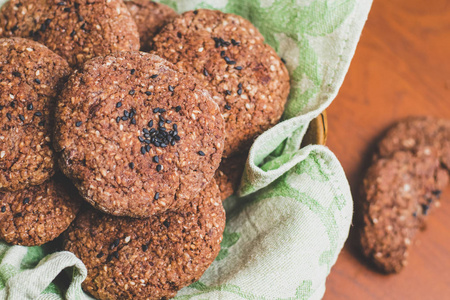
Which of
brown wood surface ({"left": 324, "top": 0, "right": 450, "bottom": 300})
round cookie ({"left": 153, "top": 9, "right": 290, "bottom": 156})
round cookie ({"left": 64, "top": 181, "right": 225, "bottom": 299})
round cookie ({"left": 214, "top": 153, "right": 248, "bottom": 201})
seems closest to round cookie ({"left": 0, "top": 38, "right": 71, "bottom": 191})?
round cookie ({"left": 64, "top": 181, "right": 225, "bottom": 299})

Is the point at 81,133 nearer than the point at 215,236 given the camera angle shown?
Yes

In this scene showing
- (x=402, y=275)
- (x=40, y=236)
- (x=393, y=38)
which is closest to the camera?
(x=40, y=236)

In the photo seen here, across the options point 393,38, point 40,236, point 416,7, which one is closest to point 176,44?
point 40,236

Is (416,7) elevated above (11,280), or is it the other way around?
(416,7)

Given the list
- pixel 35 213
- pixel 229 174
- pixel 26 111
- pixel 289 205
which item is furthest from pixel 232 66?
pixel 35 213

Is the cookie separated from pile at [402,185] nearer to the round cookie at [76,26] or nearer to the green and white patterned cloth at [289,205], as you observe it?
the green and white patterned cloth at [289,205]

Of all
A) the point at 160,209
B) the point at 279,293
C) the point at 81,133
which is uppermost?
the point at 81,133

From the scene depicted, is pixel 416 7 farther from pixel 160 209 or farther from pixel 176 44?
pixel 160 209
